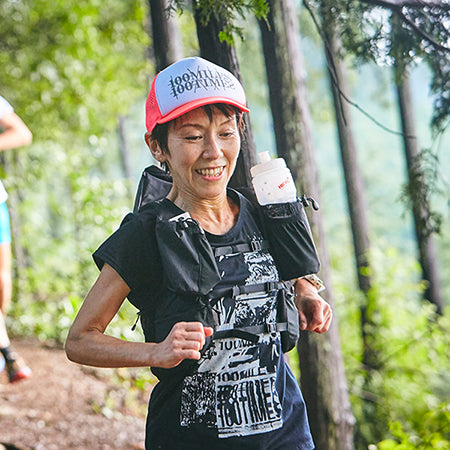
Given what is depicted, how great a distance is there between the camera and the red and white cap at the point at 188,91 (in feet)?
5.99

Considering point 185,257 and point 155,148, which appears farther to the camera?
point 155,148

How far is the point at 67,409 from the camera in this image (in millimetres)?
4883

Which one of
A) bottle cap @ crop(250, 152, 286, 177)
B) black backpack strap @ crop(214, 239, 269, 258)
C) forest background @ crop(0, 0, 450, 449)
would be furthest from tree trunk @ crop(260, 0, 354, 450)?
black backpack strap @ crop(214, 239, 269, 258)

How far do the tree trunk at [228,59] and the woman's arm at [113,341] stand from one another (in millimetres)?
1263

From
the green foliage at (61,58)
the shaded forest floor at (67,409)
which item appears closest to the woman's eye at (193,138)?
the shaded forest floor at (67,409)

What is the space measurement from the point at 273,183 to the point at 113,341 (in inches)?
30.8

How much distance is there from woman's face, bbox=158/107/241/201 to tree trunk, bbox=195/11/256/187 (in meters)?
0.94

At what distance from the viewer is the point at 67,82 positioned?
8.69m

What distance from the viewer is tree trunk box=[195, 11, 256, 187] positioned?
2895 mm

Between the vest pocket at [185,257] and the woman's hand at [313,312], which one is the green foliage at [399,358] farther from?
the vest pocket at [185,257]

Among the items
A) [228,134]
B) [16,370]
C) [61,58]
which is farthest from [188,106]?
[61,58]

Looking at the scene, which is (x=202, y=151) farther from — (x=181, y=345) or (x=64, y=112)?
(x=64, y=112)

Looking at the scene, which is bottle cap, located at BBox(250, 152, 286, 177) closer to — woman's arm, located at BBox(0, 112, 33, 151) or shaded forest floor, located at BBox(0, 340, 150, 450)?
woman's arm, located at BBox(0, 112, 33, 151)

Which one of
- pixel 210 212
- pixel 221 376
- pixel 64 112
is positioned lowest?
pixel 221 376
